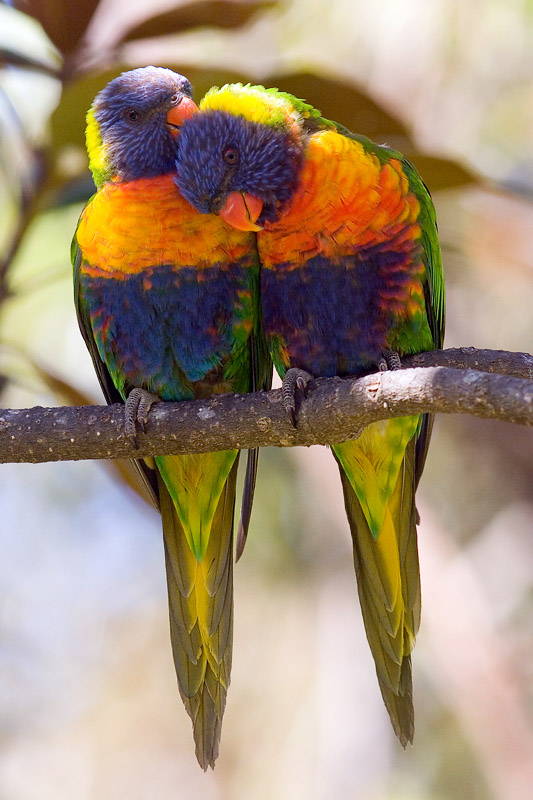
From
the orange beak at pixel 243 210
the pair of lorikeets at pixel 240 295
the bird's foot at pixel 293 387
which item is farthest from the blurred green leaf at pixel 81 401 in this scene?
the orange beak at pixel 243 210

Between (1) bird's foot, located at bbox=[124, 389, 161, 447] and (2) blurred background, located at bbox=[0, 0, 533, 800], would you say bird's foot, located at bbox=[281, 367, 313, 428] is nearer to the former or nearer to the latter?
(1) bird's foot, located at bbox=[124, 389, 161, 447]

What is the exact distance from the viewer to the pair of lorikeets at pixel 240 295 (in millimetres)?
2330

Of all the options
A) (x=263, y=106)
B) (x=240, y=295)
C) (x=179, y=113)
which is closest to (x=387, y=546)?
(x=240, y=295)

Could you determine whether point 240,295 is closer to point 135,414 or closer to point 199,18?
point 135,414

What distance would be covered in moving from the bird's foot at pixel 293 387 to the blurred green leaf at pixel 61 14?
1.20 metres

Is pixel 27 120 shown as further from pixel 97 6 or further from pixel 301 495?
pixel 301 495

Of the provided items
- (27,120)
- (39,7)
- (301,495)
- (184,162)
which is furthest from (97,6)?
(301,495)

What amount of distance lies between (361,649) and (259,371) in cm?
263

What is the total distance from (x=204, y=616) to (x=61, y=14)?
1832 mm

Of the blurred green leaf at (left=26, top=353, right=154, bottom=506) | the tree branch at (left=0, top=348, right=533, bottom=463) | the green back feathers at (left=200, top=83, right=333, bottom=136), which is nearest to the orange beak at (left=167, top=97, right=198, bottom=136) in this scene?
the green back feathers at (left=200, top=83, right=333, bottom=136)

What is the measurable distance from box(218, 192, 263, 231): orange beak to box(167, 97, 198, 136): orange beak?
43 centimetres

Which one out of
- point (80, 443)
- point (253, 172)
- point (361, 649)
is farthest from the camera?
point (361, 649)

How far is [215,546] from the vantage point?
263 centimetres

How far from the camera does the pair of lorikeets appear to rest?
2.33 metres
